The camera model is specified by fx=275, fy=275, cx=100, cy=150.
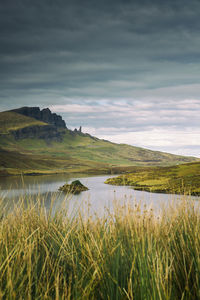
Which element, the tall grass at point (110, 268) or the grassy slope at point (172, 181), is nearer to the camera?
the tall grass at point (110, 268)

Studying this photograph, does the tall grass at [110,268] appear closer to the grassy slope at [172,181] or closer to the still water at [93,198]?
the still water at [93,198]

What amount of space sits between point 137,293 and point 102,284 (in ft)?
1.77

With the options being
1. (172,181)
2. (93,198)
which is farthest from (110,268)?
(172,181)

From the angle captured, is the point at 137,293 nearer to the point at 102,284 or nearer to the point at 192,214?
the point at 102,284

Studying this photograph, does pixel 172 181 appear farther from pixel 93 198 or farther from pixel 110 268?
pixel 110 268

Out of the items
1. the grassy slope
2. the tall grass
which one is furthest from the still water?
the grassy slope

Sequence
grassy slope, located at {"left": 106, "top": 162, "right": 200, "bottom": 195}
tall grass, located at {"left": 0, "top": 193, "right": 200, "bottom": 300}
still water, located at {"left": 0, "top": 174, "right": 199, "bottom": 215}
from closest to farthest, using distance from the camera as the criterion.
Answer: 1. tall grass, located at {"left": 0, "top": 193, "right": 200, "bottom": 300}
2. still water, located at {"left": 0, "top": 174, "right": 199, "bottom": 215}
3. grassy slope, located at {"left": 106, "top": 162, "right": 200, "bottom": 195}

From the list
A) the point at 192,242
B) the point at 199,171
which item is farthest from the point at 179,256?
the point at 199,171

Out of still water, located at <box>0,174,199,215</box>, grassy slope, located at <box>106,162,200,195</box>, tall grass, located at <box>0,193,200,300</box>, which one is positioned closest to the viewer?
tall grass, located at <box>0,193,200,300</box>

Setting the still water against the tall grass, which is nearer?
the tall grass

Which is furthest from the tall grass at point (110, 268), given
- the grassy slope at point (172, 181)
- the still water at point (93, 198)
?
the grassy slope at point (172, 181)

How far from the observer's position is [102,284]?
3811mm

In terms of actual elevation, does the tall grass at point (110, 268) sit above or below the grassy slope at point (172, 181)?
above

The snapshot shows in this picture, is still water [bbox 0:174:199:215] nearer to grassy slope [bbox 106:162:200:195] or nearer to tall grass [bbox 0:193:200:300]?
tall grass [bbox 0:193:200:300]
